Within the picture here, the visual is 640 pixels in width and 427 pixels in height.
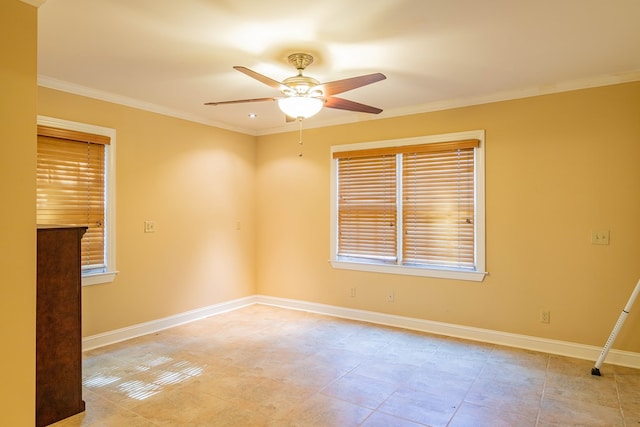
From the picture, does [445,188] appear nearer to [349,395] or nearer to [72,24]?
[349,395]

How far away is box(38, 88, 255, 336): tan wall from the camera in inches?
152

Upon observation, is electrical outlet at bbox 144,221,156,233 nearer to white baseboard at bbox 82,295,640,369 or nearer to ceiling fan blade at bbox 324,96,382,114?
white baseboard at bbox 82,295,640,369

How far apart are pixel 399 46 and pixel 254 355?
2.86 meters

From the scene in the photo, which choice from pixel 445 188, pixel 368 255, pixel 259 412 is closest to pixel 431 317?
pixel 368 255

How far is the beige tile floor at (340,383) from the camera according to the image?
252 cm

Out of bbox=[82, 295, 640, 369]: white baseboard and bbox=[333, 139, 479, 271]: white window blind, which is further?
bbox=[333, 139, 479, 271]: white window blind

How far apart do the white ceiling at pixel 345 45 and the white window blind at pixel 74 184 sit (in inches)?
19.2

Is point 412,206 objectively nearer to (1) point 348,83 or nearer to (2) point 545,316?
(2) point 545,316

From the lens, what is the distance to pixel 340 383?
300cm

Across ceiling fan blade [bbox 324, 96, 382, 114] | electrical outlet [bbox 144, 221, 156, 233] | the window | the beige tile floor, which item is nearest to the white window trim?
electrical outlet [bbox 144, 221, 156, 233]

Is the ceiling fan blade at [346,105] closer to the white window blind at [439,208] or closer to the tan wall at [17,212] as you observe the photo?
the white window blind at [439,208]

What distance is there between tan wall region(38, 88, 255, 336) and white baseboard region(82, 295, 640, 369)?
86 millimetres

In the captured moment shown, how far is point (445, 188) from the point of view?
13.6 feet

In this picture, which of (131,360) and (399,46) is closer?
(399,46)
